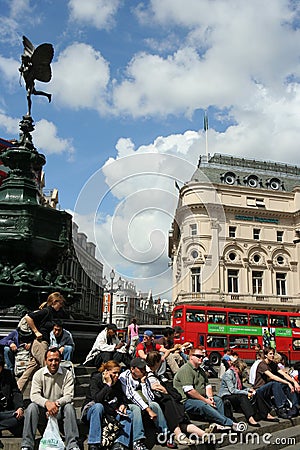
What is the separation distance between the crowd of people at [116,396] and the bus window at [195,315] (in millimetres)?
19082

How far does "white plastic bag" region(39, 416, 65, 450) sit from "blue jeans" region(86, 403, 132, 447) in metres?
0.50

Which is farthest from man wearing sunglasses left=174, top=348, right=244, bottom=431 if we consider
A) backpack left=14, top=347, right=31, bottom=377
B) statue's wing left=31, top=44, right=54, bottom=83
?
statue's wing left=31, top=44, right=54, bottom=83

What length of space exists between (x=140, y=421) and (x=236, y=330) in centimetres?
2418

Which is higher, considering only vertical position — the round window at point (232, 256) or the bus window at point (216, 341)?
the round window at point (232, 256)

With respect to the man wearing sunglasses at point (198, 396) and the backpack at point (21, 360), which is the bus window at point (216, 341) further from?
the backpack at point (21, 360)

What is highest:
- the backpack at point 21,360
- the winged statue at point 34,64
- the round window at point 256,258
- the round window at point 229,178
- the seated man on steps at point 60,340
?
the round window at point 229,178

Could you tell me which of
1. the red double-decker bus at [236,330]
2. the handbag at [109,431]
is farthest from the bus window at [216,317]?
the handbag at [109,431]

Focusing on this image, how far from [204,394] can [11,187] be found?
624 centimetres

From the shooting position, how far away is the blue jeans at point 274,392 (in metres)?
9.19

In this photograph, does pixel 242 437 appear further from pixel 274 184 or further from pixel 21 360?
pixel 274 184

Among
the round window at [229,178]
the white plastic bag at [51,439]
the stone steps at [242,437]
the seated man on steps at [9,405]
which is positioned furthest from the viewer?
the round window at [229,178]

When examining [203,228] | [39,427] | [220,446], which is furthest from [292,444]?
[203,228]

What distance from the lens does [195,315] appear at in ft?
94.8

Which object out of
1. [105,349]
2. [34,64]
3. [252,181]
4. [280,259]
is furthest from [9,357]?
[252,181]
